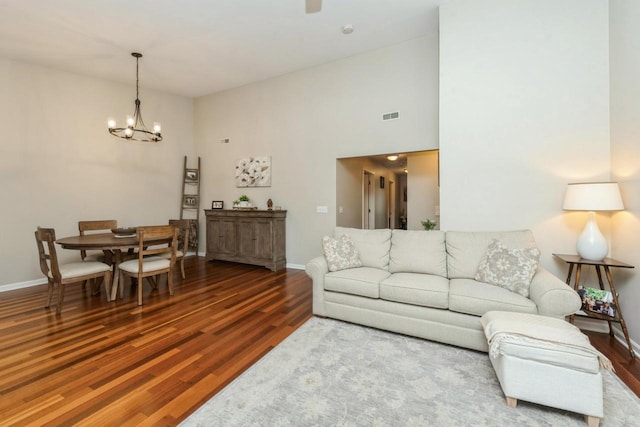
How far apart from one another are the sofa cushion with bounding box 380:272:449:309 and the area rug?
384 mm

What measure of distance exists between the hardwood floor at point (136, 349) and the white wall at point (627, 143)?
520 mm

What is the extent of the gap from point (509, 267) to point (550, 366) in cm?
104

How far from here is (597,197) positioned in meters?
2.44

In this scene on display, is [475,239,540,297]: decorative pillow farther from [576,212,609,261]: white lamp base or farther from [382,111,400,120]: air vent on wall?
[382,111,400,120]: air vent on wall

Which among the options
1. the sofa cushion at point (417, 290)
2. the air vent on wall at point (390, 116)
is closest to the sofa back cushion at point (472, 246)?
the sofa cushion at point (417, 290)

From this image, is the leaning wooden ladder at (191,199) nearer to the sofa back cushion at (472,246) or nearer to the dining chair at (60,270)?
the dining chair at (60,270)

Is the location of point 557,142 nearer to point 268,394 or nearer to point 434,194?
point 434,194

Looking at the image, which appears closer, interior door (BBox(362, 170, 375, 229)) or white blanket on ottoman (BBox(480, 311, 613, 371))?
white blanket on ottoman (BBox(480, 311, 613, 371))

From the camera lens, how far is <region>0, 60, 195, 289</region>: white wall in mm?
4184

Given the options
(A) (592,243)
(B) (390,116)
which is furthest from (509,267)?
(B) (390,116)

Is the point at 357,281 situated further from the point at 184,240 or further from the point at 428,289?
the point at 184,240

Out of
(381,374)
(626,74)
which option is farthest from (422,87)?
(381,374)

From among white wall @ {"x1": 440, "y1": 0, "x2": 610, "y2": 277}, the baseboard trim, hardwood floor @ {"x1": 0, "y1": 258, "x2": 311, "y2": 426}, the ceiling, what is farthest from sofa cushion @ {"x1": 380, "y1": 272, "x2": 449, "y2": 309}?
the baseboard trim

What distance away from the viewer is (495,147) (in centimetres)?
321
